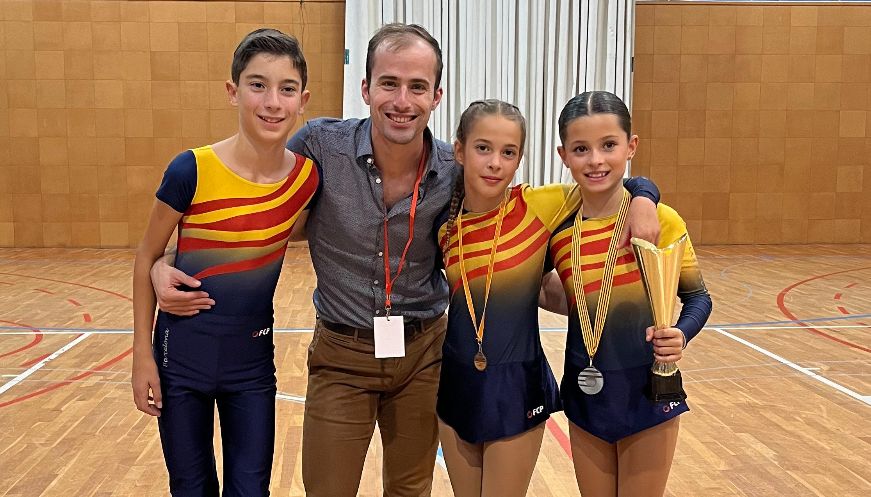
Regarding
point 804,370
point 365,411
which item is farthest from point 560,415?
point 365,411

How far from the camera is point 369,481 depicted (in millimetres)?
3850

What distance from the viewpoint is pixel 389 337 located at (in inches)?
97.2

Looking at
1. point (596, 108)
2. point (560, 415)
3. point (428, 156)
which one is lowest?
point (560, 415)

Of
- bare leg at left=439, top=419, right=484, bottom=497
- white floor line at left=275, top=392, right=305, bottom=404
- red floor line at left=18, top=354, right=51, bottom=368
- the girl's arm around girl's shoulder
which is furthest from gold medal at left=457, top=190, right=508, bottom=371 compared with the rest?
red floor line at left=18, top=354, right=51, bottom=368

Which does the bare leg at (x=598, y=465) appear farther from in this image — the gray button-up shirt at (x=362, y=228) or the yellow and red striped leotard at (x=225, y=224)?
the yellow and red striped leotard at (x=225, y=224)

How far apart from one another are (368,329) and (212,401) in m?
0.50

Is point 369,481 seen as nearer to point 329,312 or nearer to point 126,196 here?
point 329,312

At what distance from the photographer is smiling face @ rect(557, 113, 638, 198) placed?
223 centimetres

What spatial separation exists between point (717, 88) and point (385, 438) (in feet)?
33.9

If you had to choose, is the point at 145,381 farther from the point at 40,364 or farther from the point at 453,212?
the point at 40,364

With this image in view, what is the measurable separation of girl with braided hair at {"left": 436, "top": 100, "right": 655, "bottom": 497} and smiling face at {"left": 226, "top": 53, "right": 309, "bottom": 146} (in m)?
0.51

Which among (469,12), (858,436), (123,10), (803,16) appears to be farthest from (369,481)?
(803,16)

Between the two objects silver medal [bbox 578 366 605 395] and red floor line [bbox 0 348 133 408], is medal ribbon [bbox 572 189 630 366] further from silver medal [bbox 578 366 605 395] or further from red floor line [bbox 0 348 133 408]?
red floor line [bbox 0 348 133 408]

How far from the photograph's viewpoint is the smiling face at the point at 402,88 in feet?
7.81
